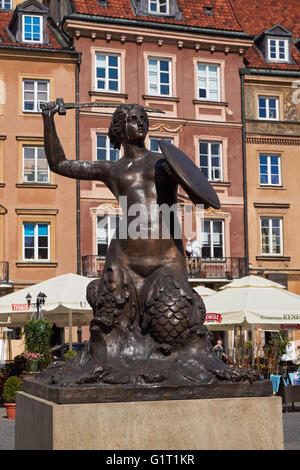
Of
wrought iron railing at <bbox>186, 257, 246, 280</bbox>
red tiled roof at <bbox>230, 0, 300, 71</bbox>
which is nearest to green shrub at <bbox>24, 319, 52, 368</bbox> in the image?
wrought iron railing at <bbox>186, 257, 246, 280</bbox>

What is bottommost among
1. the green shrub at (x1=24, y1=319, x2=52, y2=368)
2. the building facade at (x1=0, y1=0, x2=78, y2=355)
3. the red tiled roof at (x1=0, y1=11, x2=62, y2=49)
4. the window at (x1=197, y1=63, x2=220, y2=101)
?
the green shrub at (x1=24, y1=319, x2=52, y2=368)

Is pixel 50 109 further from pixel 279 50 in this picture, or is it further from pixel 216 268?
pixel 279 50

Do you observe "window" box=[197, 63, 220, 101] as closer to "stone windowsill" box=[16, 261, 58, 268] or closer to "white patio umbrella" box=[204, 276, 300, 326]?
"stone windowsill" box=[16, 261, 58, 268]

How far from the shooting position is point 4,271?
26547 millimetres

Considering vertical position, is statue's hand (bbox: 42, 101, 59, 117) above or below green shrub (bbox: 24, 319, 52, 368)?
above

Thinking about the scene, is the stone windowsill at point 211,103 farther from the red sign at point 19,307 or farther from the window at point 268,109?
the red sign at point 19,307

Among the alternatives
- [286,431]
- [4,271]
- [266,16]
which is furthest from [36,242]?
[286,431]

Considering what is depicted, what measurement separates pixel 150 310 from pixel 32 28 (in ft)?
85.4

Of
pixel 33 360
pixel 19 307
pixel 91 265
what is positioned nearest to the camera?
pixel 33 360

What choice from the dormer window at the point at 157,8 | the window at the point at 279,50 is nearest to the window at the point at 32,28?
the dormer window at the point at 157,8

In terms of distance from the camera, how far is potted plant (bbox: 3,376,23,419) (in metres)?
12.6

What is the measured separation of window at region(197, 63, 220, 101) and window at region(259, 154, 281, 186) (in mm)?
3039

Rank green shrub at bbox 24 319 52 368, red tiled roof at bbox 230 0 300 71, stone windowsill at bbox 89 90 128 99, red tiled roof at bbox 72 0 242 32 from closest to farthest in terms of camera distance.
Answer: green shrub at bbox 24 319 52 368
stone windowsill at bbox 89 90 128 99
red tiled roof at bbox 72 0 242 32
red tiled roof at bbox 230 0 300 71

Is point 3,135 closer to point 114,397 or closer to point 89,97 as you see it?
point 89,97
